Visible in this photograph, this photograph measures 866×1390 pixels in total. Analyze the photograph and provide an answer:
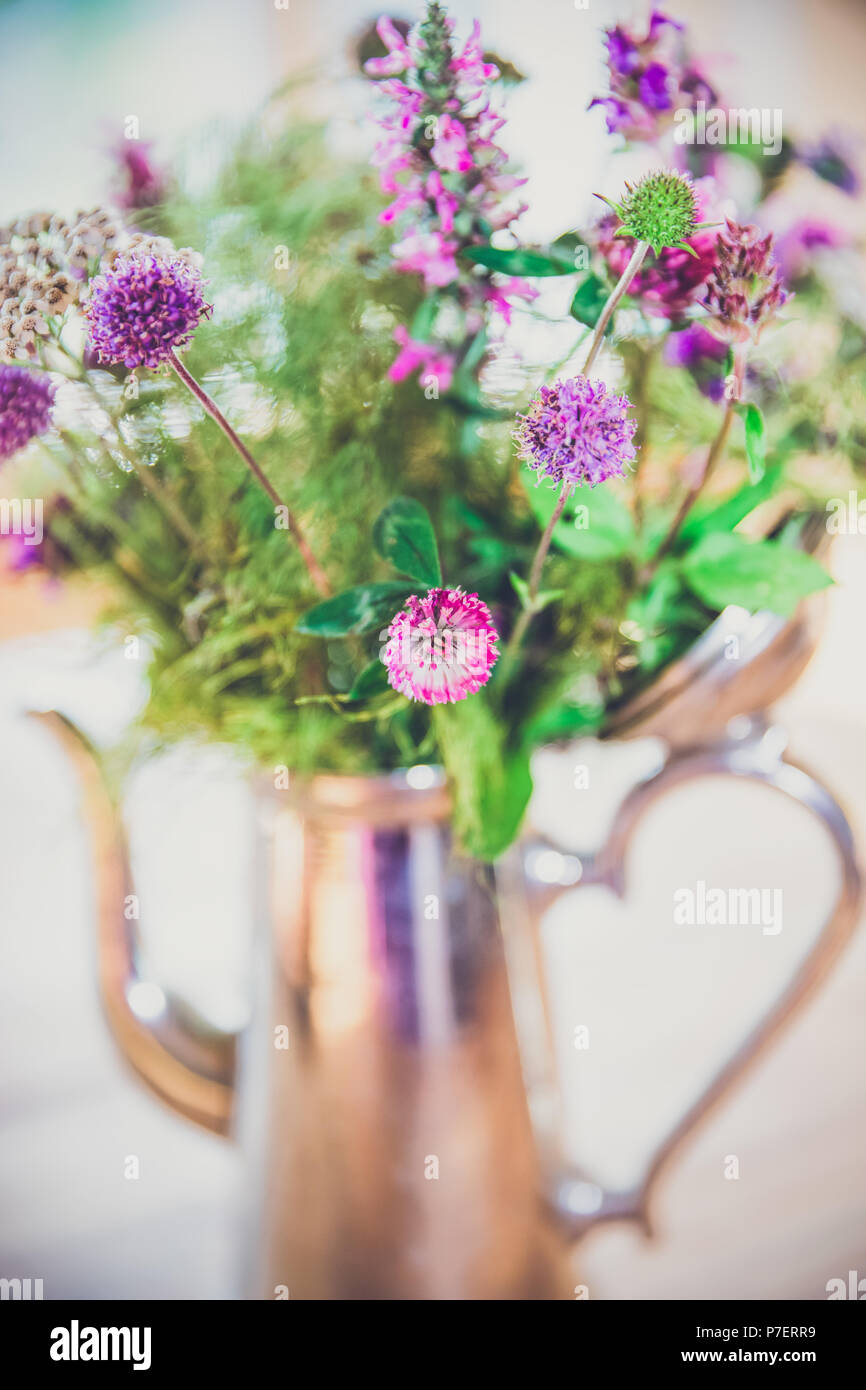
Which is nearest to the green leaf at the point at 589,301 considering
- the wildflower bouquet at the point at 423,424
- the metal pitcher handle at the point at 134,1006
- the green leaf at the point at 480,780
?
the wildflower bouquet at the point at 423,424

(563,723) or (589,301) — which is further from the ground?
(589,301)

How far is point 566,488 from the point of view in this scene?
195 millimetres

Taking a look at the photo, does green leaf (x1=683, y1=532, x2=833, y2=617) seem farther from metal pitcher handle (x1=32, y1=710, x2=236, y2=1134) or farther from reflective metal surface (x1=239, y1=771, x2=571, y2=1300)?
metal pitcher handle (x1=32, y1=710, x2=236, y2=1134)

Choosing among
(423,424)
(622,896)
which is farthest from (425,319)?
(622,896)

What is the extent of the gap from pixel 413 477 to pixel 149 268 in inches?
4.3

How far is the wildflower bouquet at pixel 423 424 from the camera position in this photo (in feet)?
0.71

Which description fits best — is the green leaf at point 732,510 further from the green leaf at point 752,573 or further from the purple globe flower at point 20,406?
the purple globe flower at point 20,406

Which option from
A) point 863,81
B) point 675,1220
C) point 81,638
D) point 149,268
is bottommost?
point 675,1220

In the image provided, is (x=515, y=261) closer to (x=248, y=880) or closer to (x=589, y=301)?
(x=589, y=301)

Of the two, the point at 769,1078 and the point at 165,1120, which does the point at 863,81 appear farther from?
the point at 165,1120

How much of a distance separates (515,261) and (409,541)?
7 centimetres

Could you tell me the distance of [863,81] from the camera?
2.13 feet

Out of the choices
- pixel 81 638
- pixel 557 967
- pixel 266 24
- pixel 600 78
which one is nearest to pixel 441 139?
pixel 600 78

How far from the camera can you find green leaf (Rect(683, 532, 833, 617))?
237mm
